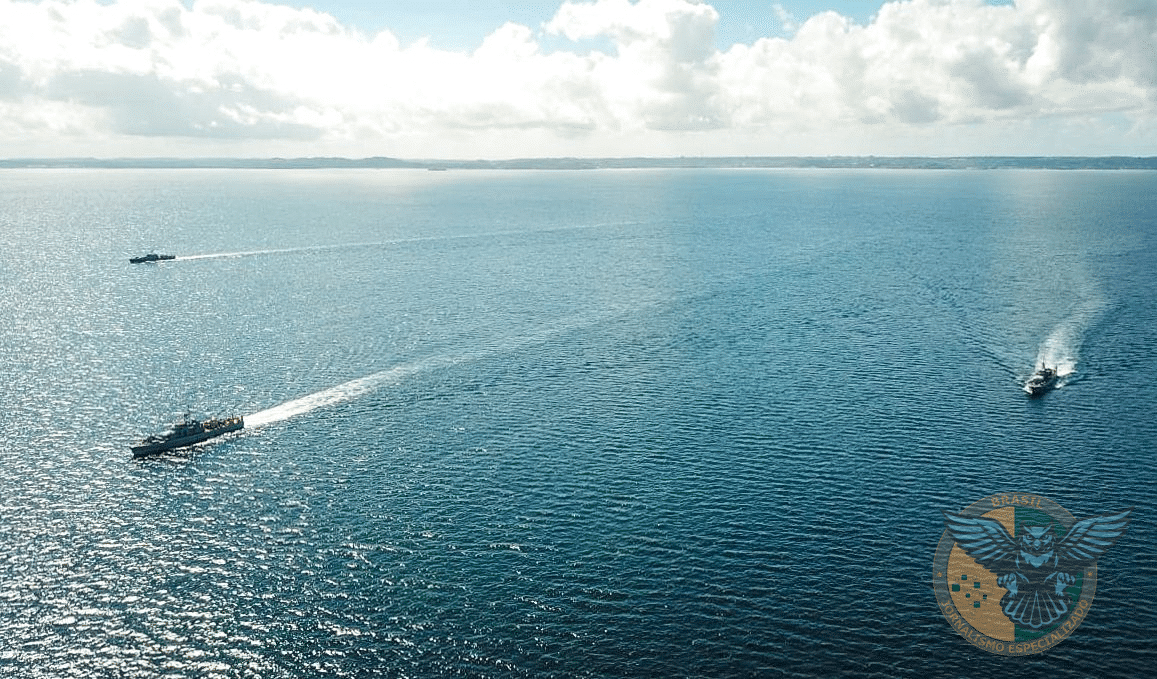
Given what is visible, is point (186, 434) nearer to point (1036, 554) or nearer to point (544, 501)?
point (544, 501)

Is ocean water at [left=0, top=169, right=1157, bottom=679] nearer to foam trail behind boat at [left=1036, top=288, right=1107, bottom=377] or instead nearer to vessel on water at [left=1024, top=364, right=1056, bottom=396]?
foam trail behind boat at [left=1036, top=288, right=1107, bottom=377]

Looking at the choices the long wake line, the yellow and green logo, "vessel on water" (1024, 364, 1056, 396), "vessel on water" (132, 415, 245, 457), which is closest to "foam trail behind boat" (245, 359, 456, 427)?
the long wake line

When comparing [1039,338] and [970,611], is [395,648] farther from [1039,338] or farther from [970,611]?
[1039,338]

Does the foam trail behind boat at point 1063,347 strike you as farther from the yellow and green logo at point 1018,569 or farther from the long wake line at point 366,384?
the long wake line at point 366,384

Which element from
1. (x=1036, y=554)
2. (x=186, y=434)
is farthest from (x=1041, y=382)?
(x=186, y=434)

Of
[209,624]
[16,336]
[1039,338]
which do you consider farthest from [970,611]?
[16,336]

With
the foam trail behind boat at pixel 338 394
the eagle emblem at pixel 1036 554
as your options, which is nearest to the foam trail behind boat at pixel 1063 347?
the eagle emblem at pixel 1036 554
